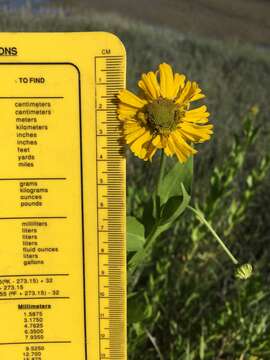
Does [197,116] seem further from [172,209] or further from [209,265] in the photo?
[209,265]

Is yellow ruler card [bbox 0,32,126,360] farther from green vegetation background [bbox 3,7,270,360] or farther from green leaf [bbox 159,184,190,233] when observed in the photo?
green vegetation background [bbox 3,7,270,360]

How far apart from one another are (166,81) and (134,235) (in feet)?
1.04

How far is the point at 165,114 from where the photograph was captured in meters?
0.91

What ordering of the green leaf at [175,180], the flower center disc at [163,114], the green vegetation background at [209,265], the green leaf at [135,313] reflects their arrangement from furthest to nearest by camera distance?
1. the green vegetation background at [209,265]
2. the green leaf at [135,313]
3. the green leaf at [175,180]
4. the flower center disc at [163,114]

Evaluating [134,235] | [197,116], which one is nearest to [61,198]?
[134,235]

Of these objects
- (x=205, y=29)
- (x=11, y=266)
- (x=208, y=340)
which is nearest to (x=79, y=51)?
(x=11, y=266)

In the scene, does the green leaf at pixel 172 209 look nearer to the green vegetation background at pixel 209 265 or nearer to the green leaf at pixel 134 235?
the green leaf at pixel 134 235

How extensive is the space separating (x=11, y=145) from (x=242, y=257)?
1.05 meters

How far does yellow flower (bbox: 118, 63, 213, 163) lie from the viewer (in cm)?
92

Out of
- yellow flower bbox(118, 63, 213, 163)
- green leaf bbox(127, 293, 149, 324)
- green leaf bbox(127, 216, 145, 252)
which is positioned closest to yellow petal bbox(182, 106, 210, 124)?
yellow flower bbox(118, 63, 213, 163)

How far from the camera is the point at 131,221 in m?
1.09

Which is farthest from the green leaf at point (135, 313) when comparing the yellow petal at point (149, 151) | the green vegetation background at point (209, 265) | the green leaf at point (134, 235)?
the yellow petal at point (149, 151)

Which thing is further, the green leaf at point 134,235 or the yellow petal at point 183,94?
the green leaf at point 134,235

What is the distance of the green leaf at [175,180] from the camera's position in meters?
1.07
